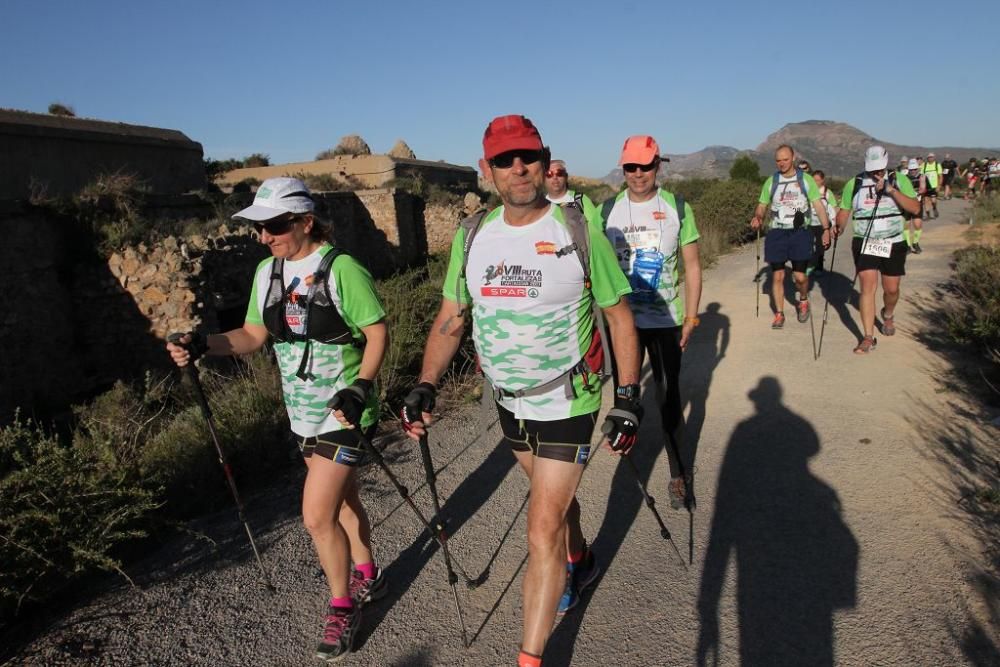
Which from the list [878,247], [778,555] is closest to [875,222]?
[878,247]

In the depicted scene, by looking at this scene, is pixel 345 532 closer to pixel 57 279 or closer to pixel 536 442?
pixel 536 442

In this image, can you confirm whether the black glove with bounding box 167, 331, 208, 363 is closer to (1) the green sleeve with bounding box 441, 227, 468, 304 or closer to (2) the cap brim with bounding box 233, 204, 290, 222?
(2) the cap brim with bounding box 233, 204, 290, 222

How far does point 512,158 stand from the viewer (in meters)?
2.46

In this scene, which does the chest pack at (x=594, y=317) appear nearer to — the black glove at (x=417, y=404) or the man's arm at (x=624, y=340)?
the man's arm at (x=624, y=340)

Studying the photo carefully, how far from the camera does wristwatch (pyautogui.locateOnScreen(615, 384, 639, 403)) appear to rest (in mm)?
2622

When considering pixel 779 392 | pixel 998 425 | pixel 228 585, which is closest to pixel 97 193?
pixel 228 585

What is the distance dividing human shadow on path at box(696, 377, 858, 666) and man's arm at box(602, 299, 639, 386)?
1263 mm

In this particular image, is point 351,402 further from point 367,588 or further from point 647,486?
point 647,486

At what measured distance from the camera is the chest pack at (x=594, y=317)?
2484 mm

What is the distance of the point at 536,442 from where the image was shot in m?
2.61

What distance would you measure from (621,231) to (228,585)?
10.3 feet

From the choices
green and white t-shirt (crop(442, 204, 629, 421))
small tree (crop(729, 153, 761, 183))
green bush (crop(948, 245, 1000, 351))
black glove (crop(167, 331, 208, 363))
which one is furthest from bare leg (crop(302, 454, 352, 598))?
small tree (crop(729, 153, 761, 183))

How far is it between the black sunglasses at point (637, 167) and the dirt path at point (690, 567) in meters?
2.10

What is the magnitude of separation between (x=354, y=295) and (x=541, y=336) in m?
0.90
